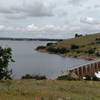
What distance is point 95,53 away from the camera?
196875 millimetres

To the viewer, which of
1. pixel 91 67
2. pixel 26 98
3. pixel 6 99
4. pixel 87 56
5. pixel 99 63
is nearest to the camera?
pixel 6 99

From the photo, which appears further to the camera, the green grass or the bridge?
the bridge

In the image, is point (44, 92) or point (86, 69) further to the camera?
point (86, 69)

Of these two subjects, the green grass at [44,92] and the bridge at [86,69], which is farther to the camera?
the bridge at [86,69]

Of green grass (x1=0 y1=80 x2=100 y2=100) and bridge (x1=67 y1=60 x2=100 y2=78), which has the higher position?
green grass (x1=0 y1=80 x2=100 y2=100)

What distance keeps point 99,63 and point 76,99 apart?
114665 mm

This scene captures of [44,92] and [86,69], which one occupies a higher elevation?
[44,92]

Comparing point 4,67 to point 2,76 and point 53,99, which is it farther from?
point 53,99

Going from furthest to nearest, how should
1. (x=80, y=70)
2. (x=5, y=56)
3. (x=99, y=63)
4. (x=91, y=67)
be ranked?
(x=99, y=63) → (x=91, y=67) → (x=80, y=70) → (x=5, y=56)

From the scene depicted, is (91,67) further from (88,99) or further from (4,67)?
(88,99)

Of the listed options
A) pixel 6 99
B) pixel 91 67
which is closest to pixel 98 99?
pixel 6 99

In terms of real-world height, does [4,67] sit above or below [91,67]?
above

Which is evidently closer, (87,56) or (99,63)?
(99,63)

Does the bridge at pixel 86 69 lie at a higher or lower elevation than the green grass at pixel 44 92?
lower
